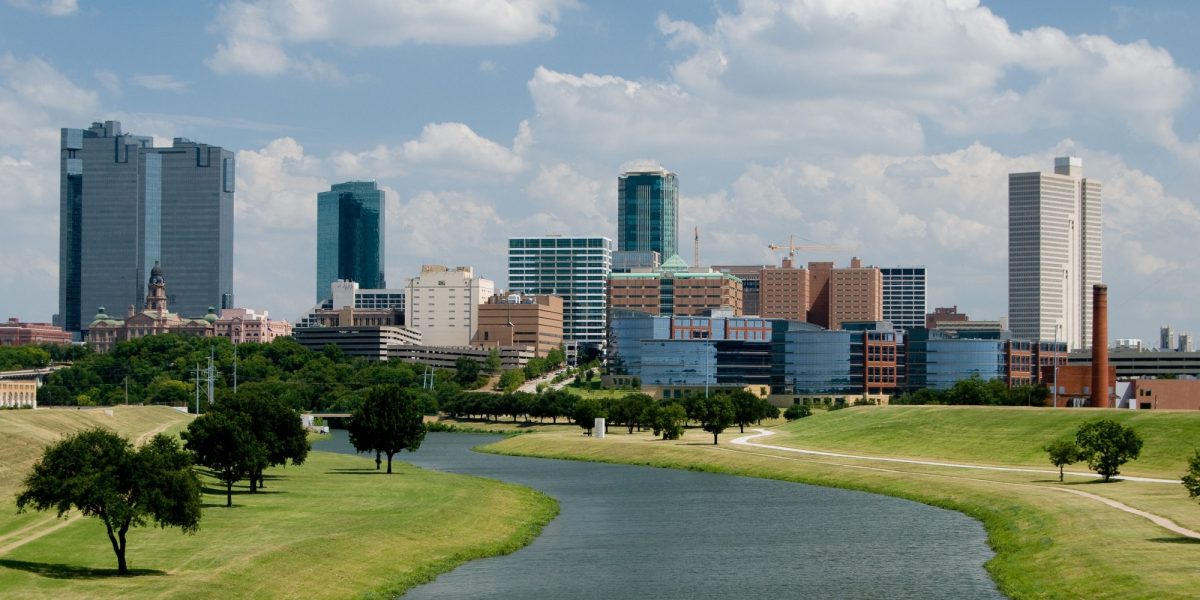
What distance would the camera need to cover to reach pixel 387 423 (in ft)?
505

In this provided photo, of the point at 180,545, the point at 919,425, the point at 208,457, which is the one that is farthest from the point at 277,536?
the point at 919,425

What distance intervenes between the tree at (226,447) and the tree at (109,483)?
41756 millimetres

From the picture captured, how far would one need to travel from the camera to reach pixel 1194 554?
81125 millimetres

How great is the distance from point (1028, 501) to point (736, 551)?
1238 inches

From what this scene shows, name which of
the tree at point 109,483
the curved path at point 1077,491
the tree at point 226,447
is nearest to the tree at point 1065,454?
the curved path at point 1077,491

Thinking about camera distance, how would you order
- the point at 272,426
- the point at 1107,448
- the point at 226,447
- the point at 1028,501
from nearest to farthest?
the point at 226,447, the point at 1028,501, the point at 1107,448, the point at 272,426

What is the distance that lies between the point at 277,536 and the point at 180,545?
790 centimetres

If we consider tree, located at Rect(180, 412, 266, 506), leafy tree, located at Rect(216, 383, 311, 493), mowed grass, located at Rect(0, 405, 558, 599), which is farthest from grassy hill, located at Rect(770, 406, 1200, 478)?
tree, located at Rect(180, 412, 266, 506)

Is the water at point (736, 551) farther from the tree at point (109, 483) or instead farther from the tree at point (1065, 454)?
the tree at point (1065, 454)

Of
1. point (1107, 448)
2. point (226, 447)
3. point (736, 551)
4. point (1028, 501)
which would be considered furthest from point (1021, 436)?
point (226, 447)

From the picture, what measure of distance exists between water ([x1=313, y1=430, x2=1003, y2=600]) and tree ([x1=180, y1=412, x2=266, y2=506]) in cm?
2427

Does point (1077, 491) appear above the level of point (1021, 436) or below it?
below

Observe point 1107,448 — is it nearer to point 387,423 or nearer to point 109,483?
point 387,423

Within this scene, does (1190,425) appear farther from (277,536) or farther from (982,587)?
(277,536)
